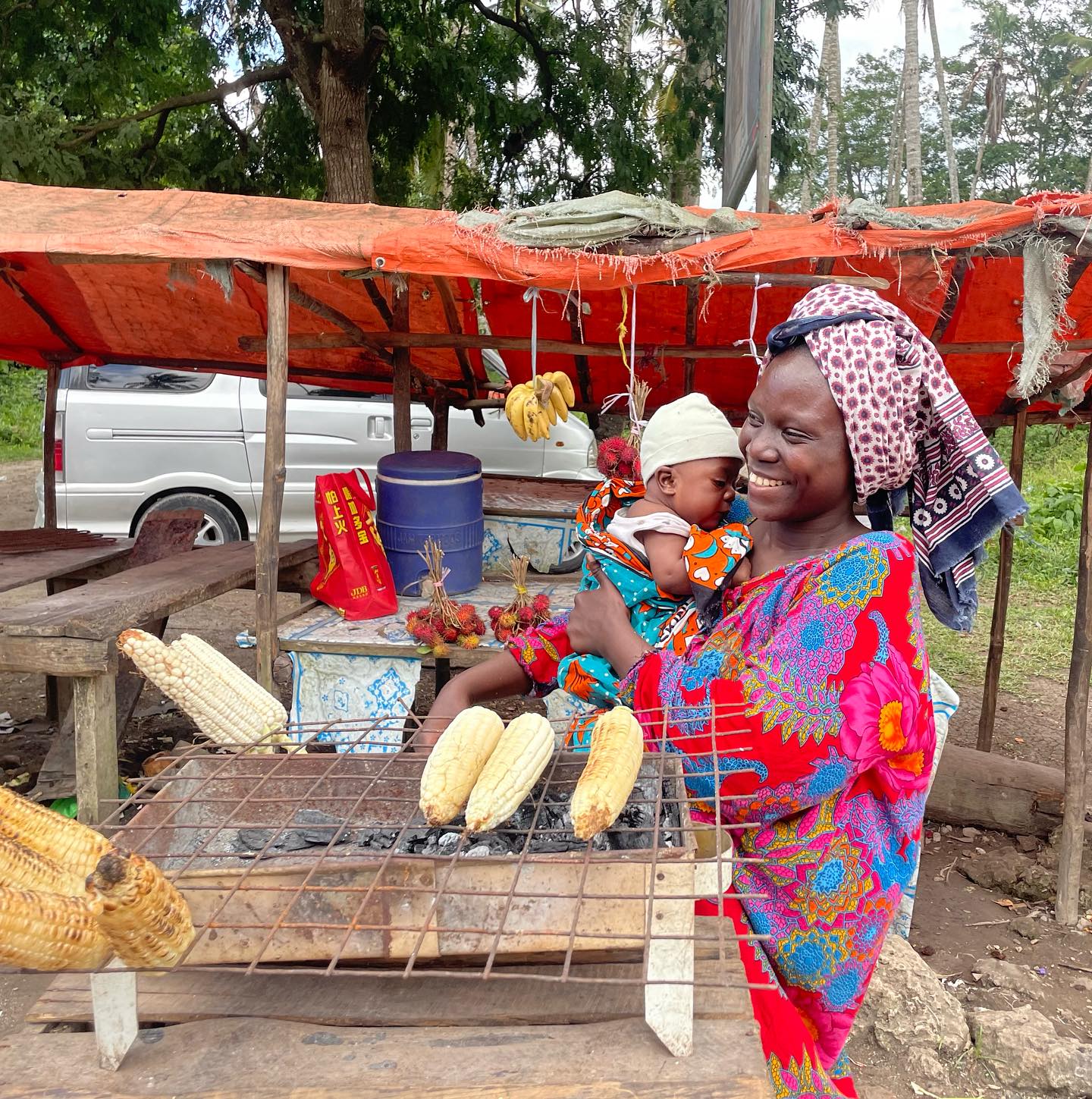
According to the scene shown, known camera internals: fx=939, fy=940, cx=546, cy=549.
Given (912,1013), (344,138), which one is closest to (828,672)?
(912,1013)

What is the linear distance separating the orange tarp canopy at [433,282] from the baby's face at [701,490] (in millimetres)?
1670

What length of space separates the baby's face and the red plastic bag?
3085 millimetres

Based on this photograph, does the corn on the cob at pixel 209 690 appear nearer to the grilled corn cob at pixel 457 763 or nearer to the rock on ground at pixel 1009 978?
the grilled corn cob at pixel 457 763

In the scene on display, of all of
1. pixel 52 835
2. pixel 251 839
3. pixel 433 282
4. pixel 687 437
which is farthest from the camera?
pixel 433 282

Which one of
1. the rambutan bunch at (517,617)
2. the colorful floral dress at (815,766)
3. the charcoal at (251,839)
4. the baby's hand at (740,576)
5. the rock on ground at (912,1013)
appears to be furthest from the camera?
the rambutan bunch at (517,617)

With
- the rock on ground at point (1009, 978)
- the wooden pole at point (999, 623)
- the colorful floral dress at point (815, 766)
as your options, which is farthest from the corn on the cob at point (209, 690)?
the wooden pole at point (999, 623)

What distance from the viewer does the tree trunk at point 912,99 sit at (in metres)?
21.1

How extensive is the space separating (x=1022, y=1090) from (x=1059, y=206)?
328 cm

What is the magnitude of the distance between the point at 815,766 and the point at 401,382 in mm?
4795

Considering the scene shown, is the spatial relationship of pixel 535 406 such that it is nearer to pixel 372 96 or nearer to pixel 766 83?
pixel 766 83

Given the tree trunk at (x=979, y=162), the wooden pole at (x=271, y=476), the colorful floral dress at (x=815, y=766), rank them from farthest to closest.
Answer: the tree trunk at (x=979, y=162)
the wooden pole at (x=271, y=476)
the colorful floral dress at (x=815, y=766)

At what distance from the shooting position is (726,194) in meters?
6.36

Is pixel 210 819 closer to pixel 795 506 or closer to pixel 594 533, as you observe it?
pixel 594 533

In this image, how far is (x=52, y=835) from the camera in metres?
1.45
